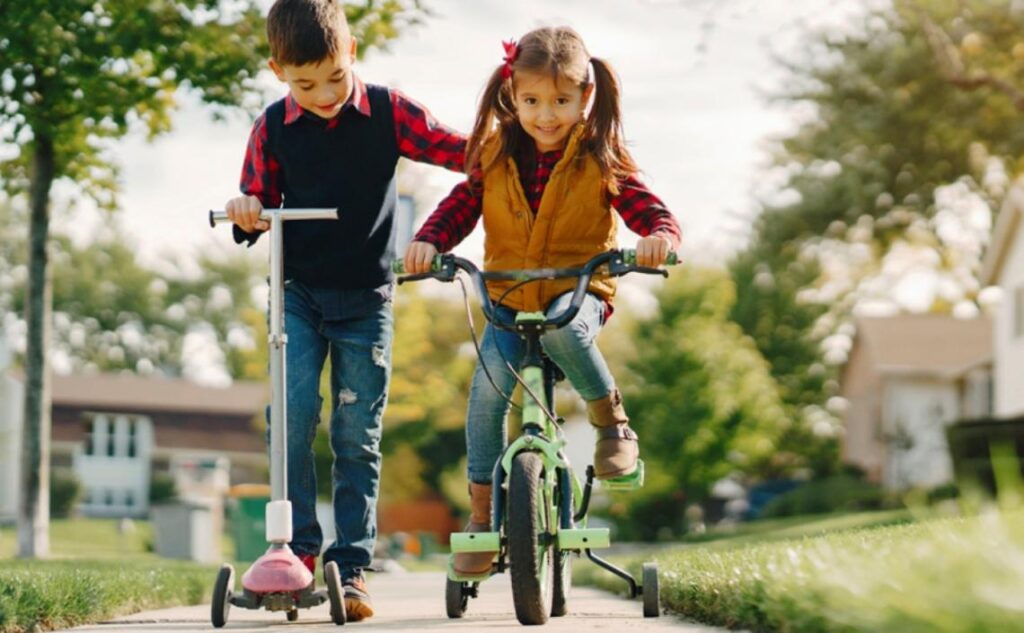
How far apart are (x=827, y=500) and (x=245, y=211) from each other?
2796cm

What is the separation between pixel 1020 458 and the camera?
18266 millimetres

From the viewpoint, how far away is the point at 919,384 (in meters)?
45.8

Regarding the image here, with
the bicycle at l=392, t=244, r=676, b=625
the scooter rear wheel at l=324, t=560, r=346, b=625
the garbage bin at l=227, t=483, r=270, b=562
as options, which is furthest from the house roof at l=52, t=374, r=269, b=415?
the bicycle at l=392, t=244, r=676, b=625

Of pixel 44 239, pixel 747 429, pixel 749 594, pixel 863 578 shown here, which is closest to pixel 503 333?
pixel 749 594

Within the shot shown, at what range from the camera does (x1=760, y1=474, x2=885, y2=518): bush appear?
29.9 m

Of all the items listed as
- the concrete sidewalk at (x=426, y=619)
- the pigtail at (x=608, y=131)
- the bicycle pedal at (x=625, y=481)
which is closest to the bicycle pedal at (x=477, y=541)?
the concrete sidewalk at (x=426, y=619)

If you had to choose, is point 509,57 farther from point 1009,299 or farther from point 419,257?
A: point 1009,299

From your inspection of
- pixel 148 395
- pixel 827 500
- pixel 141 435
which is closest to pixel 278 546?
pixel 827 500

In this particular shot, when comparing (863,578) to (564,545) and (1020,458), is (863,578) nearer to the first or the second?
(564,545)

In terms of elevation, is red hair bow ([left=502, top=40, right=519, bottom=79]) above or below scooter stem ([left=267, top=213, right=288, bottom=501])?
above

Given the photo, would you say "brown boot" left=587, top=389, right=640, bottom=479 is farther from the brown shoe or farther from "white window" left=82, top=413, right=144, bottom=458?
"white window" left=82, top=413, right=144, bottom=458

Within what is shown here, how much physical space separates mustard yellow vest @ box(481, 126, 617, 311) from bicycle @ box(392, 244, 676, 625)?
16 cm

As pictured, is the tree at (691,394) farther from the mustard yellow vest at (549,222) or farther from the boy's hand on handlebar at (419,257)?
the boy's hand on handlebar at (419,257)

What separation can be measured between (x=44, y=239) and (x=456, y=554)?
9110mm
